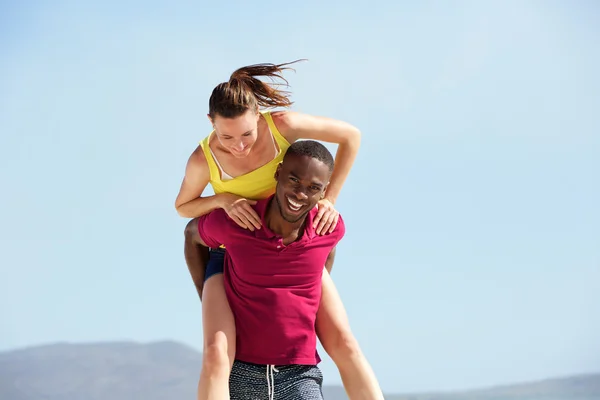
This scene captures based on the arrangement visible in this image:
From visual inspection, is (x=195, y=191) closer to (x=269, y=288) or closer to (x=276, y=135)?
(x=276, y=135)

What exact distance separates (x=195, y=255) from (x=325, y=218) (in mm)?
517

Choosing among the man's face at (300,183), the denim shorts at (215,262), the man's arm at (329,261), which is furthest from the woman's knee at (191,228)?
the man's arm at (329,261)

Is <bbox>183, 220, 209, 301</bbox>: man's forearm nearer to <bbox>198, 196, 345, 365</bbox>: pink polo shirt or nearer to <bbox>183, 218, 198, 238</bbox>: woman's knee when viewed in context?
<bbox>183, 218, 198, 238</bbox>: woman's knee

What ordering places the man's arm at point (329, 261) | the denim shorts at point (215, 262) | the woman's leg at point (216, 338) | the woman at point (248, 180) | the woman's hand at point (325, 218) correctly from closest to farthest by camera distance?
the woman's leg at point (216, 338)
the woman at point (248, 180)
the woman's hand at point (325, 218)
the denim shorts at point (215, 262)
the man's arm at point (329, 261)

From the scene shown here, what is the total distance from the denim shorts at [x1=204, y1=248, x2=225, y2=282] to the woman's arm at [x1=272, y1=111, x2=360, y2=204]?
0.44m

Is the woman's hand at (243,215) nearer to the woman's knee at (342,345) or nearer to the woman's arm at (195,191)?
the woman's arm at (195,191)

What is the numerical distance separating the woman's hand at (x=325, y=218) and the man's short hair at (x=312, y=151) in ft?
0.73

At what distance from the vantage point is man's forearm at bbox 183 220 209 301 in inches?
118

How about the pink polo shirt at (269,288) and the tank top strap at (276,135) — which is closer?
the pink polo shirt at (269,288)

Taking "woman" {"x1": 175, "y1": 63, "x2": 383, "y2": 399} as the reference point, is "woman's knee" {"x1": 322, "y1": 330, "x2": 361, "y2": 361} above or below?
below

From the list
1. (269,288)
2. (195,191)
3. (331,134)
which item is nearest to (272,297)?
(269,288)

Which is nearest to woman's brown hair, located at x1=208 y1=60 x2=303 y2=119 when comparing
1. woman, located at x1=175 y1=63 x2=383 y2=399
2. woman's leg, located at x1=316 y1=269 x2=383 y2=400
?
woman, located at x1=175 y1=63 x2=383 y2=399

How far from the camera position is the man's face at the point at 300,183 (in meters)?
2.63

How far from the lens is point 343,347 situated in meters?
2.83
